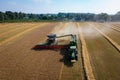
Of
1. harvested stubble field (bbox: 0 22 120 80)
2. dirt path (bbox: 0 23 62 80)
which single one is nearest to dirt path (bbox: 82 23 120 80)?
harvested stubble field (bbox: 0 22 120 80)

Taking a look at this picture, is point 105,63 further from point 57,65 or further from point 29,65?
point 29,65

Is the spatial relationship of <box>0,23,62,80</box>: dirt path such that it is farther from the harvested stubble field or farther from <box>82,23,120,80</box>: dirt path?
<box>82,23,120,80</box>: dirt path

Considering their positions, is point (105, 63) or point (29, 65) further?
point (105, 63)

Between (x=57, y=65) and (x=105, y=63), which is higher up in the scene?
(x=105, y=63)

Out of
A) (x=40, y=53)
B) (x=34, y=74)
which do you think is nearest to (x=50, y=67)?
(x=34, y=74)

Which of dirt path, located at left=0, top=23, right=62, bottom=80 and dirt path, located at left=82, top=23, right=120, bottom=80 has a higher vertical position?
dirt path, located at left=82, top=23, right=120, bottom=80

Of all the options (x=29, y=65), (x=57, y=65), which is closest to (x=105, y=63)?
(x=57, y=65)

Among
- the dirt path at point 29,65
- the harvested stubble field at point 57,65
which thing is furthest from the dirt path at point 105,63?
the dirt path at point 29,65

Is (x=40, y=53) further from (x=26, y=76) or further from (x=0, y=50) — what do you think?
(x=26, y=76)

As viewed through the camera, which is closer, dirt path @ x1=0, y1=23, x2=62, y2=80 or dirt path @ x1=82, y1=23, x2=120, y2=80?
dirt path @ x1=82, y1=23, x2=120, y2=80

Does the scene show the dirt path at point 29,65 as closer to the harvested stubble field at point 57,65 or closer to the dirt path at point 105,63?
the harvested stubble field at point 57,65

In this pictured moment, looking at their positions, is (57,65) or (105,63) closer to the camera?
(57,65)
